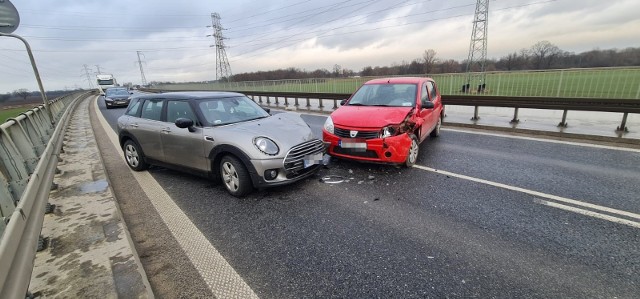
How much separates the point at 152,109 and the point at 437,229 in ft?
17.0

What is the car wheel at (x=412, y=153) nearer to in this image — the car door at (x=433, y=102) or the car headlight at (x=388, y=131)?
the car headlight at (x=388, y=131)

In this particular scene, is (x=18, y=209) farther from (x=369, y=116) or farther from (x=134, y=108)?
(x=369, y=116)

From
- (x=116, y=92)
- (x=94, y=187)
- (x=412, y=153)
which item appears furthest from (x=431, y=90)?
(x=116, y=92)

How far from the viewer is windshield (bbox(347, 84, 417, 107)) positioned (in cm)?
627

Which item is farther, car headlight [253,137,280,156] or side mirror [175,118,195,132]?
side mirror [175,118,195,132]

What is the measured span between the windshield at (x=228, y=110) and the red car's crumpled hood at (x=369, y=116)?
58.0 inches

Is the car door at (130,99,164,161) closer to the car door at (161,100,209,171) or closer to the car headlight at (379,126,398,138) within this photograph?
the car door at (161,100,209,171)

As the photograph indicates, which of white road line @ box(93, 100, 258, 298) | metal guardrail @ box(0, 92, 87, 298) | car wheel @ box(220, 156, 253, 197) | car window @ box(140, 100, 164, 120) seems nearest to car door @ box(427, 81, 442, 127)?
car wheel @ box(220, 156, 253, 197)

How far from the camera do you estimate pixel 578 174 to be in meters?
4.85

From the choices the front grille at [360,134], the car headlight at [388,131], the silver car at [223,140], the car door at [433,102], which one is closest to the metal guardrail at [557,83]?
the car door at [433,102]

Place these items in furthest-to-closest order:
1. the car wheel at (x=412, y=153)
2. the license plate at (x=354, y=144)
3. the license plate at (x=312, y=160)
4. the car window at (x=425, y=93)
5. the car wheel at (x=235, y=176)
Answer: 1. the car window at (x=425, y=93)
2. the car wheel at (x=412, y=153)
3. the license plate at (x=354, y=144)
4. the license plate at (x=312, y=160)
5. the car wheel at (x=235, y=176)

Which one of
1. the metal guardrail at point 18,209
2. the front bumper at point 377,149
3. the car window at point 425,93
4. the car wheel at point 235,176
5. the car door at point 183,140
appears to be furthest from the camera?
the car window at point 425,93

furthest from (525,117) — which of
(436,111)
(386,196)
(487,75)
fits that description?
(386,196)

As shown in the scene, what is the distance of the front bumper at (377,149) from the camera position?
511cm
